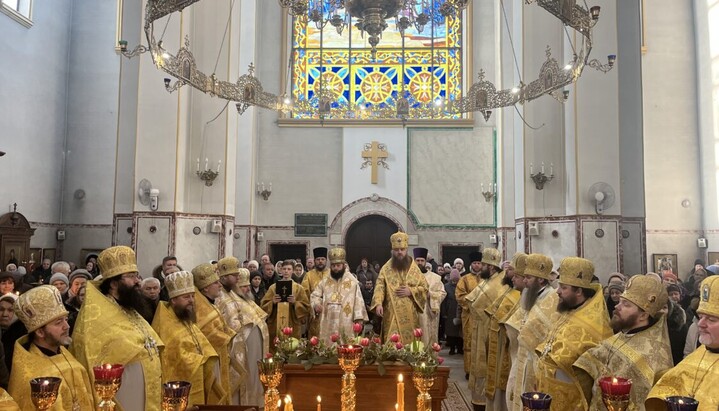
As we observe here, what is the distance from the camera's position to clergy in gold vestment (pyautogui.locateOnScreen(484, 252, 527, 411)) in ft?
20.0

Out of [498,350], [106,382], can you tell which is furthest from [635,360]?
[498,350]

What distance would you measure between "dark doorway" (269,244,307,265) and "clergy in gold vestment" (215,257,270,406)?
37.0 ft

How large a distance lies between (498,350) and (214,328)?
300 centimetres

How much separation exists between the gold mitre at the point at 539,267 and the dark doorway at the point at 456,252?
41.4 feet

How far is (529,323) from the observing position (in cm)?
473

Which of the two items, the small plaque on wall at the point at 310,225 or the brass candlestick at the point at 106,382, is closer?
the brass candlestick at the point at 106,382

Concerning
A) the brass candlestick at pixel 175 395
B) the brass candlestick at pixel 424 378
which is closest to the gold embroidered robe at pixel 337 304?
the brass candlestick at pixel 424 378

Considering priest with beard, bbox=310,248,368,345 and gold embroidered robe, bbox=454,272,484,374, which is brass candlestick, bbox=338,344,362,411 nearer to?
priest with beard, bbox=310,248,368,345

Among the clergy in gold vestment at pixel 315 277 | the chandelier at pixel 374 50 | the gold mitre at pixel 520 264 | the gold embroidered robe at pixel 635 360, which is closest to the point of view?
the gold embroidered robe at pixel 635 360

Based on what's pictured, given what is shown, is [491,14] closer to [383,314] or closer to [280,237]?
[280,237]

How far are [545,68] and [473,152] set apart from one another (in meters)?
9.53

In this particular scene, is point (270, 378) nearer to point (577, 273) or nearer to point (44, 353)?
point (44, 353)

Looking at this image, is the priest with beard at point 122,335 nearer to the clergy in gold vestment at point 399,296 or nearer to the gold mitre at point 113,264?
the gold mitre at point 113,264

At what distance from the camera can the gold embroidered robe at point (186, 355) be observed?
15.0ft
